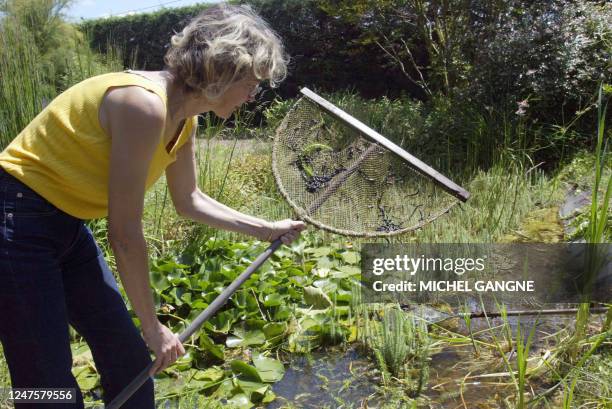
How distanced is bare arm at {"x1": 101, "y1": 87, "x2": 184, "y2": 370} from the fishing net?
108 centimetres

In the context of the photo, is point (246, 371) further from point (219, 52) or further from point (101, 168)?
point (219, 52)

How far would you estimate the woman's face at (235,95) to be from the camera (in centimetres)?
153

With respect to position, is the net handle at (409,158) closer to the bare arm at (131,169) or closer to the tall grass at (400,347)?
the tall grass at (400,347)

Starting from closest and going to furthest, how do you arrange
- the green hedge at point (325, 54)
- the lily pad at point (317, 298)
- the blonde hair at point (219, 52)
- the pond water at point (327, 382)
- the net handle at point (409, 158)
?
the blonde hair at point (219, 52), the net handle at point (409, 158), the pond water at point (327, 382), the lily pad at point (317, 298), the green hedge at point (325, 54)

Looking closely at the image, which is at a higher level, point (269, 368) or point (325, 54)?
point (325, 54)

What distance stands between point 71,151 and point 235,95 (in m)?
0.43

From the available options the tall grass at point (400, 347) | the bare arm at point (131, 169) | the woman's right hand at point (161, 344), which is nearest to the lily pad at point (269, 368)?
the tall grass at point (400, 347)

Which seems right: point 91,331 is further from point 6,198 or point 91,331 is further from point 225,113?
point 225,113

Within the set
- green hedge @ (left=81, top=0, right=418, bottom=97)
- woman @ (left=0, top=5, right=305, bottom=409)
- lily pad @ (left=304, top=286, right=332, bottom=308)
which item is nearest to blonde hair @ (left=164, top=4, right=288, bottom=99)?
woman @ (left=0, top=5, right=305, bottom=409)

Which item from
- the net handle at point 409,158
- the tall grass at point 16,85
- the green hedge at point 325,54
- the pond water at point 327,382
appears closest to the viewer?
the net handle at point 409,158

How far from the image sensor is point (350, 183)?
2.77 metres

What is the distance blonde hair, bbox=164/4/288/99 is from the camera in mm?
1470

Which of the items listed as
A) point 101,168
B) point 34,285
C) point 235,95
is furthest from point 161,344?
point 235,95

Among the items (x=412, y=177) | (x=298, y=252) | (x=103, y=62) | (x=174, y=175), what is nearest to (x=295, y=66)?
(x=103, y=62)
